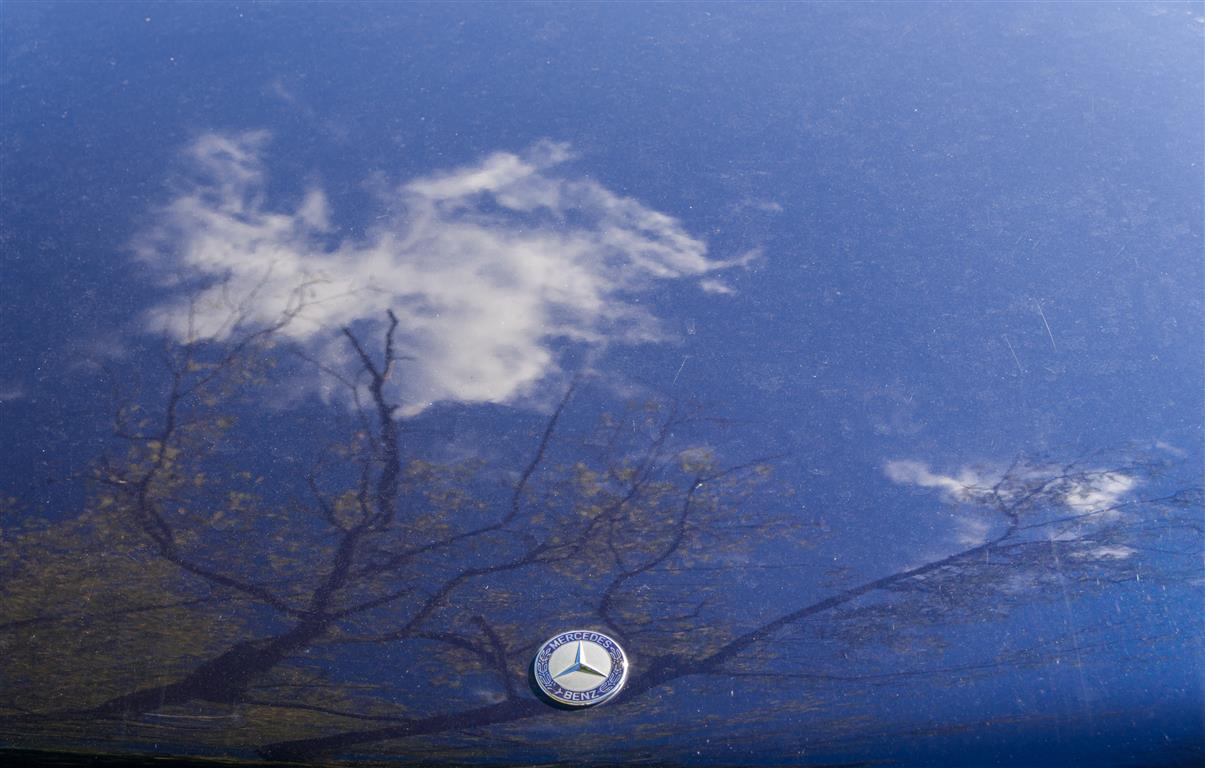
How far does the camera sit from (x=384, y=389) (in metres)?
1.89

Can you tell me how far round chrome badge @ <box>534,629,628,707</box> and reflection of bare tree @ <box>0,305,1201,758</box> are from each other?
36mm

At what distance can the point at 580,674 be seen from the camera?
1.60 m

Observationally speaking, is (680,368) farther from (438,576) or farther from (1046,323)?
(1046,323)

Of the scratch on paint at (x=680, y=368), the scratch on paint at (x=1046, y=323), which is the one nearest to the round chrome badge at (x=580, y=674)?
the scratch on paint at (x=680, y=368)

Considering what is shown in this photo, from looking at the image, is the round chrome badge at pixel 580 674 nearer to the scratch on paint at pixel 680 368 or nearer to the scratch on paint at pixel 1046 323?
the scratch on paint at pixel 680 368

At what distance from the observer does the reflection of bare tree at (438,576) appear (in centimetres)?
162

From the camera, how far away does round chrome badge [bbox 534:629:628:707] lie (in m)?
1.60

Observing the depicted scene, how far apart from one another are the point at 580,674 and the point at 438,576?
0.29 metres

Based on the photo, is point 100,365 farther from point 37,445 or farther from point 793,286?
point 793,286

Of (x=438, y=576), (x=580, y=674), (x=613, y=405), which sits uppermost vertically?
(x=613, y=405)

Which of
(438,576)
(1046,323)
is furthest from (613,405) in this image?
(1046,323)

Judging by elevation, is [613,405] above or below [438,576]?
above

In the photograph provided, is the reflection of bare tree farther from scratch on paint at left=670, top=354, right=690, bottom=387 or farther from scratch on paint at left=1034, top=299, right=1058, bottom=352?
scratch on paint at left=1034, top=299, right=1058, bottom=352

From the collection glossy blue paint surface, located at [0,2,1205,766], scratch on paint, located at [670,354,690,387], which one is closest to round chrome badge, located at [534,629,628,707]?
glossy blue paint surface, located at [0,2,1205,766]
